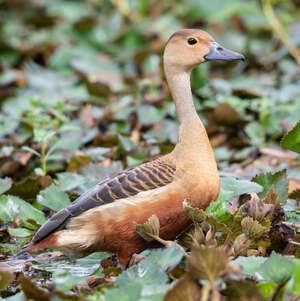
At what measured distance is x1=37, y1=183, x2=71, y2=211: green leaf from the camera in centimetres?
446

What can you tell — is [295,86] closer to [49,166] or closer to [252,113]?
[252,113]

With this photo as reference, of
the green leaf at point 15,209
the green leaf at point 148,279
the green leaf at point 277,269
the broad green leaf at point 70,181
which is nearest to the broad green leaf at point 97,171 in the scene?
the broad green leaf at point 70,181

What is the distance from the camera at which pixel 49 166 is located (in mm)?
5609

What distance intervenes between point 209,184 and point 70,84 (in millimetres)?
4661

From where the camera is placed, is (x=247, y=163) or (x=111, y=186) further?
(x=247, y=163)

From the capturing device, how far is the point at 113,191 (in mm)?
3961

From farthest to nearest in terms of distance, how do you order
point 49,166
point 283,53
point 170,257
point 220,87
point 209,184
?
point 283,53 → point 220,87 → point 49,166 → point 209,184 → point 170,257

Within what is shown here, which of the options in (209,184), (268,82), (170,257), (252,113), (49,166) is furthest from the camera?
(268,82)

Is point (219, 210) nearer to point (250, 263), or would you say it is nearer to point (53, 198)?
point (250, 263)

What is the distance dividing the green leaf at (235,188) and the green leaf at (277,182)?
169mm

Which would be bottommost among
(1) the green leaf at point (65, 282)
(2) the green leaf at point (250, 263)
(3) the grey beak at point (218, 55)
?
(2) the green leaf at point (250, 263)

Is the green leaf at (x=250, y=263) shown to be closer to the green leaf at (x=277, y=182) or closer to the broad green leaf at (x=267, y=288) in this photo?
the broad green leaf at (x=267, y=288)

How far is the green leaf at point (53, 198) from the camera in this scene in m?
4.46

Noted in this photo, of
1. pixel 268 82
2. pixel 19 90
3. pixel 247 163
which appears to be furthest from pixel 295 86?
pixel 19 90
